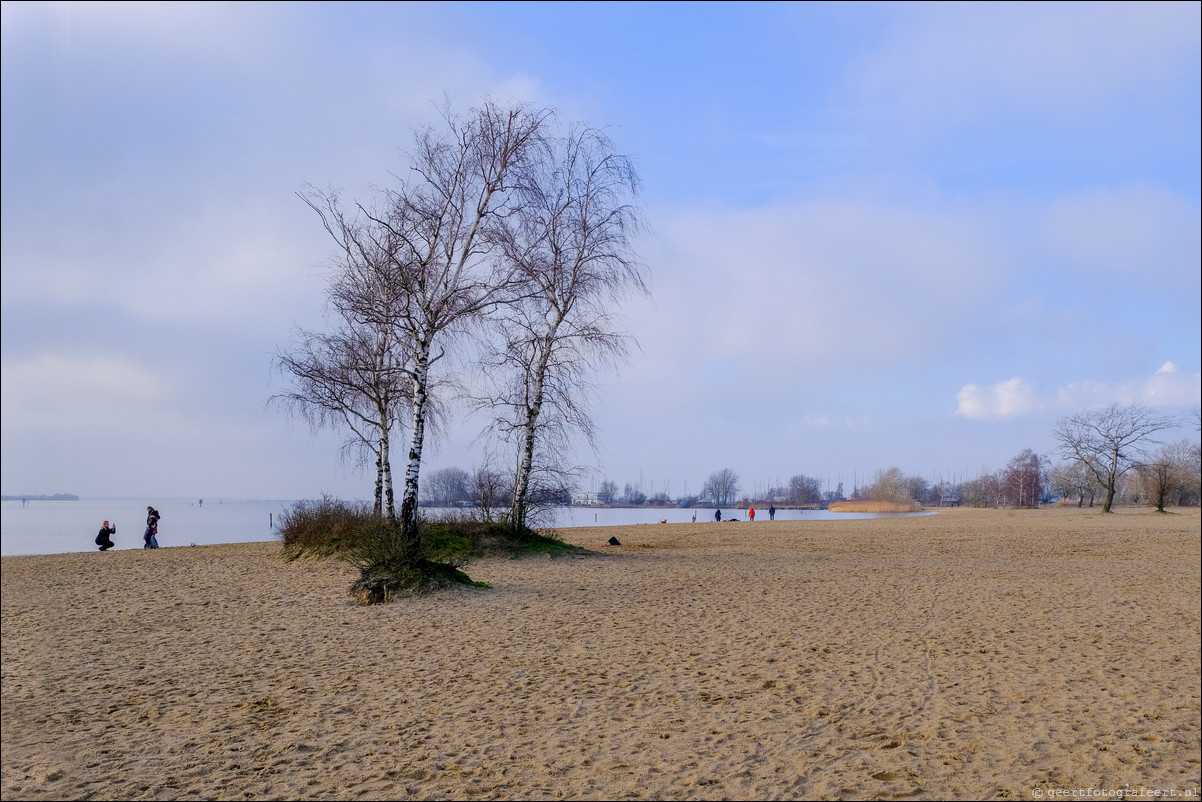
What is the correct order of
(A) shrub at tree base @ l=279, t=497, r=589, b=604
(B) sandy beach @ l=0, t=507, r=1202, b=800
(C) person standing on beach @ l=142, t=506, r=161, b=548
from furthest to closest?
(C) person standing on beach @ l=142, t=506, r=161, b=548, (A) shrub at tree base @ l=279, t=497, r=589, b=604, (B) sandy beach @ l=0, t=507, r=1202, b=800

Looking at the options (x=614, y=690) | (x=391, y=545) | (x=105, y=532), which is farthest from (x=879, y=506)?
(x=614, y=690)

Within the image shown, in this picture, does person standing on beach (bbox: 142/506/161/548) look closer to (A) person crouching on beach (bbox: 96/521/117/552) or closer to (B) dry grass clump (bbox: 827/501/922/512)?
(A) person crouching on beach (bbox: 96/521/117/552)

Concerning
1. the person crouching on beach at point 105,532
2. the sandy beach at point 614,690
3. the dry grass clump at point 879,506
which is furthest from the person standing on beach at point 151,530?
the dry grass clump at point 879,506

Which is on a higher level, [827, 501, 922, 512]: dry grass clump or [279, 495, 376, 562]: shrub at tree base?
[279, 495, 376, 562]: shrub at tree base

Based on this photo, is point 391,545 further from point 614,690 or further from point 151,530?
point 151,530

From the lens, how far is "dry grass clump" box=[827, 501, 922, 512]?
88.9 metres

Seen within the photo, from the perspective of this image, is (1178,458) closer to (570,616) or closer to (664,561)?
(570,616)

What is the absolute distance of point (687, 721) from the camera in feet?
20.0

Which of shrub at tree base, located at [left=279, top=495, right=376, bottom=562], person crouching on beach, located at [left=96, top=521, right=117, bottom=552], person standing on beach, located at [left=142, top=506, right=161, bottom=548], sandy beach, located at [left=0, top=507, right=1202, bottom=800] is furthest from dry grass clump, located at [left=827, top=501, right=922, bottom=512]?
person crouching on beach, located at [left=96, top=521, right=117, bottom=552]

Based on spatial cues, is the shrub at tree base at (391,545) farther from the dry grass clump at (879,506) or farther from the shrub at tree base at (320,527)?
the dry grass clump at (879,506)

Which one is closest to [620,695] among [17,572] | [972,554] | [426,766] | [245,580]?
[426,766]

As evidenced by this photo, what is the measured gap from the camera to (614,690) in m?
7.14

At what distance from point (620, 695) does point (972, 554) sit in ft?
55.5

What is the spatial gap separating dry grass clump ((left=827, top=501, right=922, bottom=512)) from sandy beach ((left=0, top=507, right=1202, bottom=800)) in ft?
266
